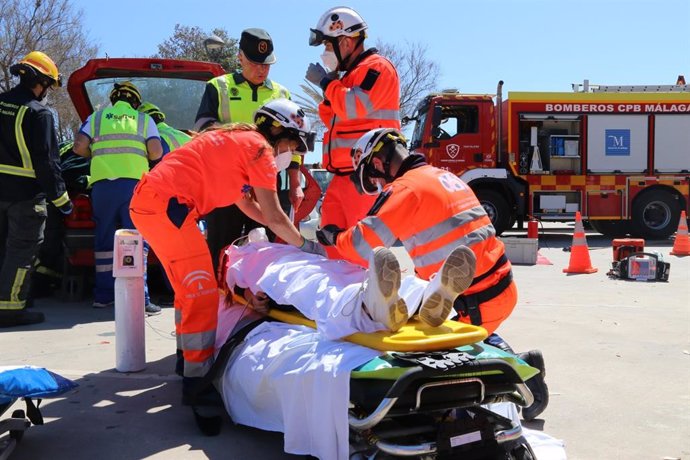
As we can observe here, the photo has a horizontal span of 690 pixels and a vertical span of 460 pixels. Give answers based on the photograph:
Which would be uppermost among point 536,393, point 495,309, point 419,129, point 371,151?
point 419,129

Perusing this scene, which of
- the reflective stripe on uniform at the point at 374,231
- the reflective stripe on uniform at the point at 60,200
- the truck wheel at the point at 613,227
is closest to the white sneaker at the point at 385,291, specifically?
the reflective stripe on uniform at the point at 374,231

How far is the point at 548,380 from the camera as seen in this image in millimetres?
4312

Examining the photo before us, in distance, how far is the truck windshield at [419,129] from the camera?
46.5 feet

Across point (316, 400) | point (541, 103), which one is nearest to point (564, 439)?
point (316, 400)

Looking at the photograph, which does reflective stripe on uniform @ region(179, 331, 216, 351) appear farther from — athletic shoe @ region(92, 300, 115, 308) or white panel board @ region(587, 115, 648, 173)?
white panel board @ region(587, 115, 648, 173)

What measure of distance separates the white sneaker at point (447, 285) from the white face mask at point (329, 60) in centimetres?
239

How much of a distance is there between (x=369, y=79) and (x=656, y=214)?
12.4m

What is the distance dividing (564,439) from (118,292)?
9.39 ft

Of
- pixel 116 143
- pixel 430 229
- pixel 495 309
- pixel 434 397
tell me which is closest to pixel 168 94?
pixel 116 143

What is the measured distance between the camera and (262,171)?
3736mm

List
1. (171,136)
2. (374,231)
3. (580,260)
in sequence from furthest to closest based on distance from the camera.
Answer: (580,260) → (171,136) → (374,231)

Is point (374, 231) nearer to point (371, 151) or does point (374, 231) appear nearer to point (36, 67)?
point (371, 151)

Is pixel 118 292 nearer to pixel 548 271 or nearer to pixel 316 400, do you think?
pixel 316 400

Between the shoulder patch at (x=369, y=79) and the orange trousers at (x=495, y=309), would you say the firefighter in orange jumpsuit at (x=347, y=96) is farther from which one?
the orange trousers at (x=495, y=309)
